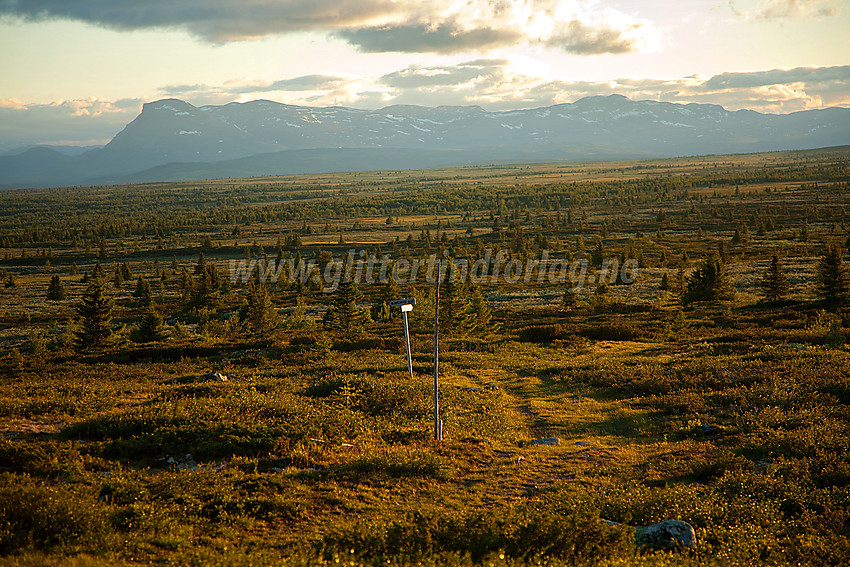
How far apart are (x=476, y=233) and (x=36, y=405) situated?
348 ft

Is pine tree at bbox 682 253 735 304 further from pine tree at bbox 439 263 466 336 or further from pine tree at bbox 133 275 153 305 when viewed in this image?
pine tree at bbox 133 275 153 305

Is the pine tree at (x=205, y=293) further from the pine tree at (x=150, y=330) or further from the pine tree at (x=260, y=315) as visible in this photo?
the pine tree at (x=150, y=330)

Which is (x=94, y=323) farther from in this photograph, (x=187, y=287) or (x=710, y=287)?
(x=710, y=287)

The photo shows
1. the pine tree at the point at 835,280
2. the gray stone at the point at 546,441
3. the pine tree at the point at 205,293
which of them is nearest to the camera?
the gray stone at the point at 546,441

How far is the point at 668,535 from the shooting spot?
1060 centimetres

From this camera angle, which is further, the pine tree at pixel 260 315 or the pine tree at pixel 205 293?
the pine tree at pixel 205 293

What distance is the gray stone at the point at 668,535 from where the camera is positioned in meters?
10.5

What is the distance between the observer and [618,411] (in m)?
20.7

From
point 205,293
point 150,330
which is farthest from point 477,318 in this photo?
point 205,293

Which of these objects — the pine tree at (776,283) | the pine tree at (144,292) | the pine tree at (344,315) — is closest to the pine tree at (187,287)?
the pine tree at (144,292)

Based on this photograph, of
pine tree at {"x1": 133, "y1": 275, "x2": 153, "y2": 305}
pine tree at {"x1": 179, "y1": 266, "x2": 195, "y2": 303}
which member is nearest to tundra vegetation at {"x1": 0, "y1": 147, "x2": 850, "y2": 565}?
pine tree at {"x1": 179, "y1": 266, "x2": 195, "y2": 303}

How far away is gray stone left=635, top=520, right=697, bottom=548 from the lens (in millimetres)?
10477

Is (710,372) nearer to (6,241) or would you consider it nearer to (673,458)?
(673,458)

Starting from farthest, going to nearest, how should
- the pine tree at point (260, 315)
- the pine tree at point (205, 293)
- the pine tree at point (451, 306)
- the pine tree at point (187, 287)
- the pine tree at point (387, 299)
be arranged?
the pine tree at point (187, 287)
the pine tree at point (205, 293)
the pine tree at point (387, 299)
the pine tree at point (260, 315)
the pine tree at point (451, 306)
